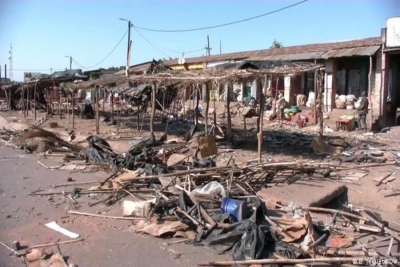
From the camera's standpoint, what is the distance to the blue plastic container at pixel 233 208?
5777 millimetres

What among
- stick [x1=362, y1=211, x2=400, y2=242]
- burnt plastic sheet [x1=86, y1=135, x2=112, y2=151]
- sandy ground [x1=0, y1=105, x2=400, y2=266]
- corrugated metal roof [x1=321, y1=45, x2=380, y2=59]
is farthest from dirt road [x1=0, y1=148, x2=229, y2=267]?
corrugated metal roof [x1=321, y1=45, x2=380, y2=59]

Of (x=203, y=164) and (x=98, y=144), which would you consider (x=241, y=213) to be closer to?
(x=203, y=164)

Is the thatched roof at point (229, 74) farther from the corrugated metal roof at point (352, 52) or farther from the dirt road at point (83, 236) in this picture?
the dirt road at point (83, 236)

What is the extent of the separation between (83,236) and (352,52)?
52.3 ft

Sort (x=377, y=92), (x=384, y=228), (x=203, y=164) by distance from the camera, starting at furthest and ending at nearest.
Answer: (x=377, y=92) < (x=203, y=164) < (x=384, y=228)

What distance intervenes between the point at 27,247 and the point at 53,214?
1.46 m

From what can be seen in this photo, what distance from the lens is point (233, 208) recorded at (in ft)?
19.4

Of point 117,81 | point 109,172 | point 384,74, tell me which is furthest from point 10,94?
point 384,74

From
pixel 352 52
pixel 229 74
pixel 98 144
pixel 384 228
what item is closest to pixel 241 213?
pixel 384 228

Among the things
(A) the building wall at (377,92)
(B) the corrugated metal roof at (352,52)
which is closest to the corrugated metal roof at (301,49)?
(B) the corrugated metal roof at (352,52)

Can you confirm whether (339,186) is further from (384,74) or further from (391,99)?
(391,99)

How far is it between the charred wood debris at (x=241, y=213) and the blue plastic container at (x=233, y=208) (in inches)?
0.6

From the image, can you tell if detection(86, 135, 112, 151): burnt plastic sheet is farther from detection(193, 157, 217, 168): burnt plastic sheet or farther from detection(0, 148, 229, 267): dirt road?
detection(193, 157, 217, 168): burnt plastic sheet

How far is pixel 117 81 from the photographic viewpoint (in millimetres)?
18375
